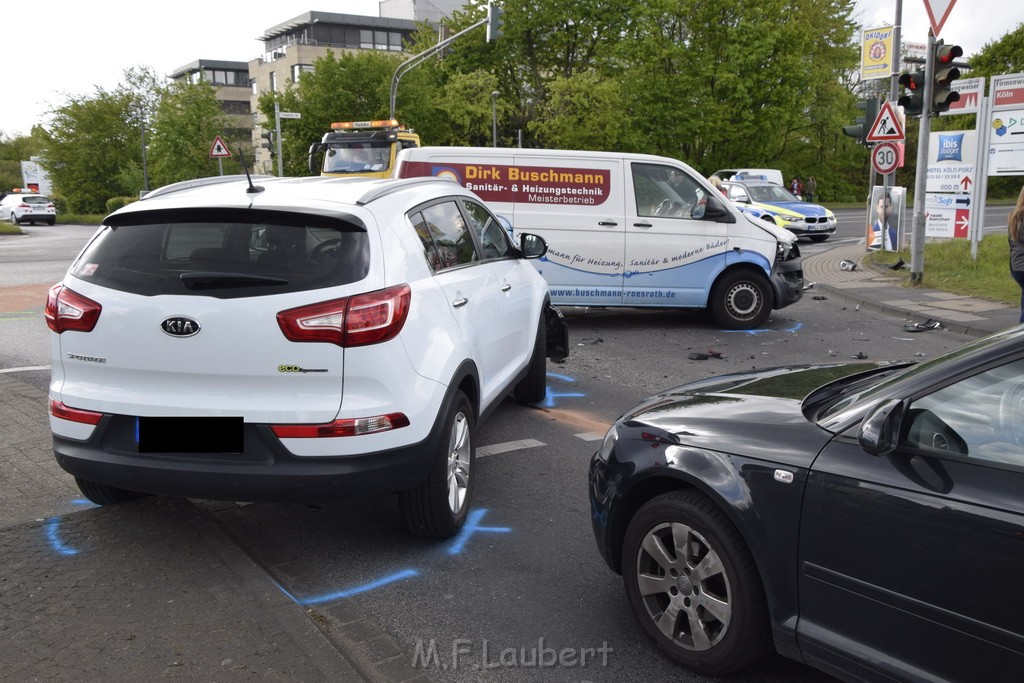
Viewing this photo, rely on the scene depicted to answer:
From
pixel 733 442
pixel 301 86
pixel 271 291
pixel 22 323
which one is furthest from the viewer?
pixel 301 86

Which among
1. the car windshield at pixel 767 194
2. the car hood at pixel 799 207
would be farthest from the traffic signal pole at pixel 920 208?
the car windshield at pixel 767 194

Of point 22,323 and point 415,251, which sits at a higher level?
point 415,251

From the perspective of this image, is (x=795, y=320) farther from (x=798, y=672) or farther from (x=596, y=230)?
(x=798, y=672)

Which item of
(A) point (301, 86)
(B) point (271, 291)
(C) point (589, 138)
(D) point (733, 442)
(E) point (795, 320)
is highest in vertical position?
(A) point (301, 86)

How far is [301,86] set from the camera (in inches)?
1756

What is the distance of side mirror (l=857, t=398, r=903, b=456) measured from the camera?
257cm

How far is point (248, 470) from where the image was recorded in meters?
3.69

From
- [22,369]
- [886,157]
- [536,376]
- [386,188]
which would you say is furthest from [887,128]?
[22,369]

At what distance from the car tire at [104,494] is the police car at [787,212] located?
68.7 ft

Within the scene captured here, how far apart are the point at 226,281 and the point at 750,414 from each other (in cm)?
219

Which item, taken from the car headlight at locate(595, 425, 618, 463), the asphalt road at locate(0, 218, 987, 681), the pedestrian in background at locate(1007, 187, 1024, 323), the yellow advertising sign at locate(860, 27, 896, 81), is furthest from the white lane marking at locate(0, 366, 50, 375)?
the yellow advertising sign at locate(860, 27, 896, 81)

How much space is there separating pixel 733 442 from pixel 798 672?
92cm

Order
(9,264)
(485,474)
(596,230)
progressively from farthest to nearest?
(9,264) → (596,230) → (485,474)

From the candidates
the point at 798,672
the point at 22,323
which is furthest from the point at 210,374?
the point at 22,323
